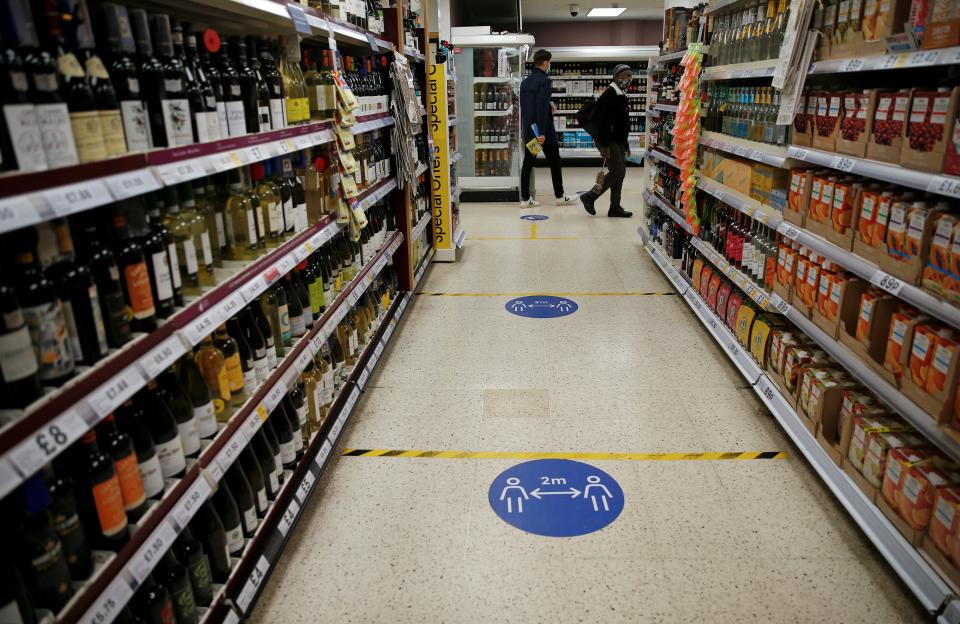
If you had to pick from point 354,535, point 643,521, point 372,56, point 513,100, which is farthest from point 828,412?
point 513,100

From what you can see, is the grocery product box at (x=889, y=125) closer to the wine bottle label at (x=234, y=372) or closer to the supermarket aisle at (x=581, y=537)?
the supermarket aisle at (x=581, y=537)

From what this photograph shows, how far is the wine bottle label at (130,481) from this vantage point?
59.7 inches

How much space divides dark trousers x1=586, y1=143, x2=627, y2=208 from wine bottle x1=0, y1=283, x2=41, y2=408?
7.35m

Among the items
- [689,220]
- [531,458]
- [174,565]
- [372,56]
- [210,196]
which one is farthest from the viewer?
[689,220]

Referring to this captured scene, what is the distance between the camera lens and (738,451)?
3.06 m

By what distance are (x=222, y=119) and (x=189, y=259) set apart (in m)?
0.46

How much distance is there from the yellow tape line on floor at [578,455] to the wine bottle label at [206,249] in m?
1.34

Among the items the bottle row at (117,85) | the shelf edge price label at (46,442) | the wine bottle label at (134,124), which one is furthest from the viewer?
the wine bottle label at (134,124)

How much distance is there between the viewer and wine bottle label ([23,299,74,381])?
4.21 feet

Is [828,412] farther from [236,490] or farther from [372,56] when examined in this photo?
[372,56]

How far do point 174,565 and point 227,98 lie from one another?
1399mm

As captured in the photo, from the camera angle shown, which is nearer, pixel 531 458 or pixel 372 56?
pixel 531 458

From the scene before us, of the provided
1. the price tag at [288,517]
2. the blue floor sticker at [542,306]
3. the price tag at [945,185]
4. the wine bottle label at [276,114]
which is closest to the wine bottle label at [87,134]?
the wine bottle label at [276,114]

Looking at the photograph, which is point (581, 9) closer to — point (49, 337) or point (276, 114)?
point (276, 114)
